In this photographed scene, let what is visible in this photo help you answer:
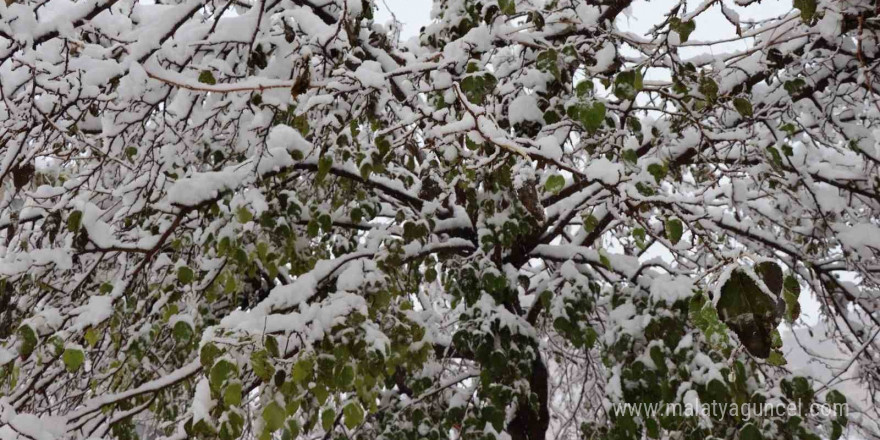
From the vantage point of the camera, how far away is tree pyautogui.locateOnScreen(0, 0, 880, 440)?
6.61ft

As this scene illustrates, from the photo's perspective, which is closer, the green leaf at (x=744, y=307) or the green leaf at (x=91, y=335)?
the green leaf at (x=744, y=307)

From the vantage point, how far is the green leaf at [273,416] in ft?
6.08

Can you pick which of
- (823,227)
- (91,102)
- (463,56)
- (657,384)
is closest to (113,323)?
(91,102)

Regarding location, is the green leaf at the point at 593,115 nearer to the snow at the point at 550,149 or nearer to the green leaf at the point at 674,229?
the snow at the point at 550,149

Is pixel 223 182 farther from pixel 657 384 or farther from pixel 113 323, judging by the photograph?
pixel 657 384

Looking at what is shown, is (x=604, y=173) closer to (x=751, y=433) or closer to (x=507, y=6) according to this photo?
(x=507, y=6)

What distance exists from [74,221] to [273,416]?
1151mm

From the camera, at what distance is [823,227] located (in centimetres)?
326

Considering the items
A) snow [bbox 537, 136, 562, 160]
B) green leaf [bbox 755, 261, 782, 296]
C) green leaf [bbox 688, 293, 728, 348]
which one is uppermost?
snow [bbox 537, 136, 562, 160]

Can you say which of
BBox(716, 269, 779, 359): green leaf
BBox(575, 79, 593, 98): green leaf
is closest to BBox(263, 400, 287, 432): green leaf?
BBox(716, 269, 779, 359): green leaf

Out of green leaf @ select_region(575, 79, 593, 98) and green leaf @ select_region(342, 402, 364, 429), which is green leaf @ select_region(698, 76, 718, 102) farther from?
green leaf @ select_region(342, 402, 364, 429)

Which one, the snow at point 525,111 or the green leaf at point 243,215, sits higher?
the snow at point 525,111

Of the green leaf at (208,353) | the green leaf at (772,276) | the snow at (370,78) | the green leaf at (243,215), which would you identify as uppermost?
the snow at (370,78)

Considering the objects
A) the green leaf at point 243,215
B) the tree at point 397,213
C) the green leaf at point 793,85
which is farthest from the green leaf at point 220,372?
the green leaf at point 793,85
